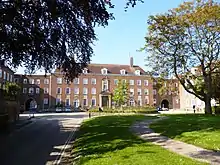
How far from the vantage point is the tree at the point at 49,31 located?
532 inches

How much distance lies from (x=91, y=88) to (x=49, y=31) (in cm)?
6387

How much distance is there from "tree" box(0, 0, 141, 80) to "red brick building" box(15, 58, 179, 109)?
189 feet

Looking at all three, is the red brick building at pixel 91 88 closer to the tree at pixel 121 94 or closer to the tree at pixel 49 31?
the tree at pixel 121 94

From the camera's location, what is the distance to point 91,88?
79.2 metres

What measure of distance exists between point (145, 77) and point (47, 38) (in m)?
69.0

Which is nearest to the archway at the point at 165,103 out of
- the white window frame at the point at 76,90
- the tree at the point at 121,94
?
the tree at the point at 121,94

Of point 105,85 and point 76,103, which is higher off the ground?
point 105,85

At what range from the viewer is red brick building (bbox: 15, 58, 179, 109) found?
254 ft

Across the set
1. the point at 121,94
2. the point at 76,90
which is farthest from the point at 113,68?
the point at 121,94

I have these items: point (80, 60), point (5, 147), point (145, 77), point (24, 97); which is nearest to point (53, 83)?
point (24, 97)

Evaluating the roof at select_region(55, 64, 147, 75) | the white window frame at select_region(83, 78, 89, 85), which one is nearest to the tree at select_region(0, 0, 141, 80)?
the white window frame at select_region(83, 78, 89, 85)

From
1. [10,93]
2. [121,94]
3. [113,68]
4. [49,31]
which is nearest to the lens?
[49,31]

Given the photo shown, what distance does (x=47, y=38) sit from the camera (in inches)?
614

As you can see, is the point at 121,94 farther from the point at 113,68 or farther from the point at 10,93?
the point at 10,93
